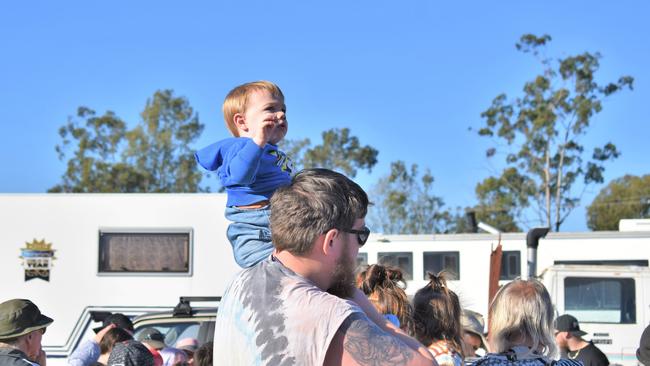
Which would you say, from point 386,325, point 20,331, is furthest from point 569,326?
point 386,325

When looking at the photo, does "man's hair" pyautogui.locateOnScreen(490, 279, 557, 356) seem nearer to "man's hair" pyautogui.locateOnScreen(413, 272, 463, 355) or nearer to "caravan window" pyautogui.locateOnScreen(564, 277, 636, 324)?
"man's hair" pyautogui.locateOnScreen(413, 272, 463, 355)

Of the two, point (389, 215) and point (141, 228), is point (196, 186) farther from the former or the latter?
point (141, 228)

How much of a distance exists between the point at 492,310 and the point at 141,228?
11531 mm

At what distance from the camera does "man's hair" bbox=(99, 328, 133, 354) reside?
7.38m

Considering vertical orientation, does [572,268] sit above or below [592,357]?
above

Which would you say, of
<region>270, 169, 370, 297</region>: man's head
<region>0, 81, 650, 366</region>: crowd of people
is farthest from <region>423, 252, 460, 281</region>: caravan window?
<region>270, 169, 370, 297</region>: man's head

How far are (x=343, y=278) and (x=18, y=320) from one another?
3235 mm

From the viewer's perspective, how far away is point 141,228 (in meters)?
14.8

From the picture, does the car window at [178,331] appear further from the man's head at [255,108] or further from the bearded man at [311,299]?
the bearded man at [311,299]

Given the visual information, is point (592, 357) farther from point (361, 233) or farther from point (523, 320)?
point (361, 233)

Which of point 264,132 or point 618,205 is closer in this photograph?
point 264,132

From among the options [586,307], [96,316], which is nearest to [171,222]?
[96,316]

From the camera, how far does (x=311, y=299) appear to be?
7.92ft

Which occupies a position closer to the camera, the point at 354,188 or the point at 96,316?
the point at 354,188
